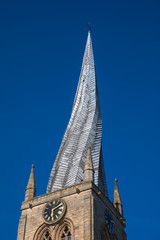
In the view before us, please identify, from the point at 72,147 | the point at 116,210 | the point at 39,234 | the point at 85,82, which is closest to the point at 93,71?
the point at 85,82

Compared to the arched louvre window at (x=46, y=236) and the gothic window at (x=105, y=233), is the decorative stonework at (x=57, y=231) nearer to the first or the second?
the arched louvre window at (x=46, y=236)

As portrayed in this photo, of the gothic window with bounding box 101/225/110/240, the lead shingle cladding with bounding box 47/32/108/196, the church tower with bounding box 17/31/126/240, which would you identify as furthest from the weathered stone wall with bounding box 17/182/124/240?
the lead shingle cladding with bounding box 47/32/108/196

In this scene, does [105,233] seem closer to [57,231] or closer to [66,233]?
[66,233]

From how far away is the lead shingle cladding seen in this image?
53562 mm

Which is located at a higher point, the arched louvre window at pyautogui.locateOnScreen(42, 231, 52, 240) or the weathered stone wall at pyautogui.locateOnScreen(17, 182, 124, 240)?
the weathered stone wall at pyautogui.locateOnScreen(17, 182, 124, 240)

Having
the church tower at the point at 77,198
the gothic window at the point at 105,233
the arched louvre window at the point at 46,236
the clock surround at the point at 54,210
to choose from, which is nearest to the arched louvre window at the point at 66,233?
the church tower at the point at 77,198

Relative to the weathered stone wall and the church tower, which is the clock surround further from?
the weathered stone wall

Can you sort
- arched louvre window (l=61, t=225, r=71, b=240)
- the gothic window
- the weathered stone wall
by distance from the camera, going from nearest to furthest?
the weathered stone wall, arched louvre window (l=61, t=225, r=71, b=240), the gothic window

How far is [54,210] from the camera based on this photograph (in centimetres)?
4841

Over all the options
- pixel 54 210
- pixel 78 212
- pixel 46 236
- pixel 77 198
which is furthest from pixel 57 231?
pixel 77 198

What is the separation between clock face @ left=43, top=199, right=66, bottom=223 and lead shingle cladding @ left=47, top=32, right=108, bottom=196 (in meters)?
3.48

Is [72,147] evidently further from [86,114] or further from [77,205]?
[77,205]

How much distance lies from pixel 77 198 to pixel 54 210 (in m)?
2.20

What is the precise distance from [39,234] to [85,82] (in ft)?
72.4
